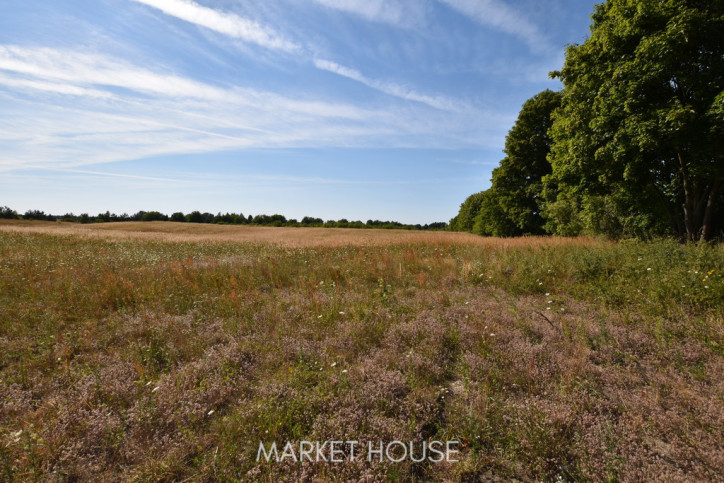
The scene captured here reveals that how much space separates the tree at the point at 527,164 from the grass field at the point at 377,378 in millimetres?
21389

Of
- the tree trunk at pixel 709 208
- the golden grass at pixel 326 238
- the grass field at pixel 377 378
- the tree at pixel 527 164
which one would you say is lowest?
the grass field at pixel 377 378

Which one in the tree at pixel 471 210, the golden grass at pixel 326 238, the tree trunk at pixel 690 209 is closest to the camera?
the tree trunk at pixel 690 209

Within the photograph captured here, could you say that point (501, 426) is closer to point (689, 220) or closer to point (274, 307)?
point (274, 307)

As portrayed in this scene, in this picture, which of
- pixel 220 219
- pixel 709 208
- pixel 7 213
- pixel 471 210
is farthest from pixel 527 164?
pixel 7 213

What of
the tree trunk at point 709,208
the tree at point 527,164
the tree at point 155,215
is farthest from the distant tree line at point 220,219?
the tree trunk at point 709,208

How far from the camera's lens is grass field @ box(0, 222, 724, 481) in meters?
2.76

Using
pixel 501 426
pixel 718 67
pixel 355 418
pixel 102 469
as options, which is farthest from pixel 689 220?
pixel 102 469

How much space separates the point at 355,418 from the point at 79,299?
8.32m

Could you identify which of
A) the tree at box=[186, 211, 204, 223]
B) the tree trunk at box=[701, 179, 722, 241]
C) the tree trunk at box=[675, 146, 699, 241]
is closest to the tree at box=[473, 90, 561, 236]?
the tree trunk at box=[675, 146, 699, 241]

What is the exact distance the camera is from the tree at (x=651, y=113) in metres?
10.3

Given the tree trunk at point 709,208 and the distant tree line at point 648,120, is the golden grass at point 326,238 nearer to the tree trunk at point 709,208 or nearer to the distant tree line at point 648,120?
the distant tree line at point 648,120

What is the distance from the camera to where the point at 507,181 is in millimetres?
28281

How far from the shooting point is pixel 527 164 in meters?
27.1

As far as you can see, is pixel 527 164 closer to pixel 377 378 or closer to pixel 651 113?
pixel 651 113
